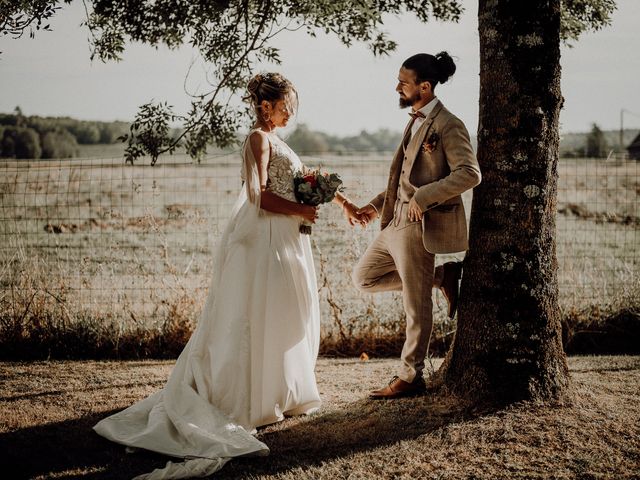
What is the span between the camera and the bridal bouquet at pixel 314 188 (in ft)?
15.4

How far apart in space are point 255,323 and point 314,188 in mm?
1130

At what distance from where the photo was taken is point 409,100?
4613mm

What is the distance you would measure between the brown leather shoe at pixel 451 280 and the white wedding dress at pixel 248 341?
1041mm

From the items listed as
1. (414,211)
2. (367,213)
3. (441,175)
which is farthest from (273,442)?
(441,175)

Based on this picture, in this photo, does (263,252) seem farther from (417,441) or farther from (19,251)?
(19,251)

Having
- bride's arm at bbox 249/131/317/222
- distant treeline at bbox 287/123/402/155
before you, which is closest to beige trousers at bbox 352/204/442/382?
bride's arm at bbox 249/131/317/222

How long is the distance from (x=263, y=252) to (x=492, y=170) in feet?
5.79

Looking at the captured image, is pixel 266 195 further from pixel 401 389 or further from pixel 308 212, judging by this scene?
pixel 401 389

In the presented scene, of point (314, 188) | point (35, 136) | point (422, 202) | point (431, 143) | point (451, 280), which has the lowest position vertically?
point (451, 280)

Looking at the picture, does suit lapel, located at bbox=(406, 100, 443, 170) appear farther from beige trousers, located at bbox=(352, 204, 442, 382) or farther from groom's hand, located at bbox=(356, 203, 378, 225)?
groom's hand, located at bbox=(356, 203, 378, 225)

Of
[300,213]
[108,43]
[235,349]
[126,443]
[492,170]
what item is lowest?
[126,443]

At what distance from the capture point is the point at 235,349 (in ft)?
14.3

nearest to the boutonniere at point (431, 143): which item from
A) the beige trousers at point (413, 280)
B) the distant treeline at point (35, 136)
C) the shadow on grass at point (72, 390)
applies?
the beige trousers at point (413, 280)

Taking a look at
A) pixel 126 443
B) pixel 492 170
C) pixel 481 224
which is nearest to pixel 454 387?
pixel 481 224
